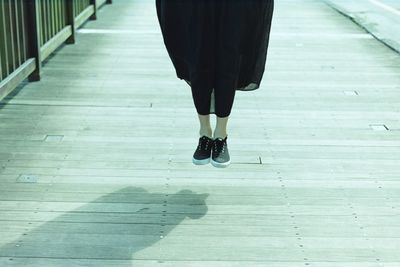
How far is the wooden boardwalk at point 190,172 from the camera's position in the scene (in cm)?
305

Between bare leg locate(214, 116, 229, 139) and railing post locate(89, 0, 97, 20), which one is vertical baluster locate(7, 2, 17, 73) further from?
railing post locate(89, 0, 97, 20)

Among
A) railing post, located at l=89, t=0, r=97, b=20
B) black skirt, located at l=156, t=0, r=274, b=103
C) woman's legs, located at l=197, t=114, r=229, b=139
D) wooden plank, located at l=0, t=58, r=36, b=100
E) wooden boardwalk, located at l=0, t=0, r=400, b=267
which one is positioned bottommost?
railing post, located at l=89, t=0, r=97, b=20

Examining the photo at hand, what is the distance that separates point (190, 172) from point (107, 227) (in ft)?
2.71

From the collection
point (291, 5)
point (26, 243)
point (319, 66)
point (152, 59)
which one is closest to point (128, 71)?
point (152, 59)

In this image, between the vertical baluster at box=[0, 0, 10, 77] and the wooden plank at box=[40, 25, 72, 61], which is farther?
the wooden plank at box=[40, 25, 72, 61]

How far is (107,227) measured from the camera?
321 centimetres

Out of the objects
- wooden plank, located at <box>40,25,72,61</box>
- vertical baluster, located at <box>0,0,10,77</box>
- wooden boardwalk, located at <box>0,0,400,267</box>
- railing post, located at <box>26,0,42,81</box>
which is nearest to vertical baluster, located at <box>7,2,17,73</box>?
vertical baluster, located at <box>0,0,10,77</box>

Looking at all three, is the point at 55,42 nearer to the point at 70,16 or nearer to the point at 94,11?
the point at 70,16

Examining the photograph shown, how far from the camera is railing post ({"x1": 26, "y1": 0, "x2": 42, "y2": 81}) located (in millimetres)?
5656

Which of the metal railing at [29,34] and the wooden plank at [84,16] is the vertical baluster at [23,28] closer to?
the metal railing at [29,34]

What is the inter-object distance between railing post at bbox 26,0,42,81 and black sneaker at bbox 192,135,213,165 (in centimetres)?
259

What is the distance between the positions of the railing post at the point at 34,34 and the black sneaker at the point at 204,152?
2594mm

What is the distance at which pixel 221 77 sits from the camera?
3381 millimetres

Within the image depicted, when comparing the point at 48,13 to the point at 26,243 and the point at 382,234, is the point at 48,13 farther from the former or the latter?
the point at 382,234
